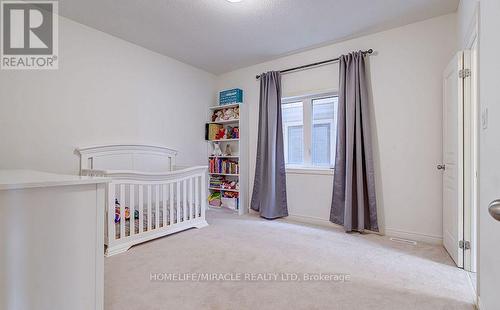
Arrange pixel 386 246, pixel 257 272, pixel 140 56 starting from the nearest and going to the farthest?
pixel 257 272
pixel 386 246
pixel 140 56

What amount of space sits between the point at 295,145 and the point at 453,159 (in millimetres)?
1837

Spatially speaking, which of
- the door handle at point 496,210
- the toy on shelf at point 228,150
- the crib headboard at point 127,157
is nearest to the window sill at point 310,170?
the toy on shelf at point 228,150

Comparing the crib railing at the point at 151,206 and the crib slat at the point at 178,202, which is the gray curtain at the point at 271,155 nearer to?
the crib railing at the point at 151,206

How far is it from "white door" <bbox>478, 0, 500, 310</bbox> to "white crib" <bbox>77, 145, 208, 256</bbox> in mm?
2511

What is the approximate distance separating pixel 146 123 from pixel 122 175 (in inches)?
45.7

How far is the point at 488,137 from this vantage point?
1188mm

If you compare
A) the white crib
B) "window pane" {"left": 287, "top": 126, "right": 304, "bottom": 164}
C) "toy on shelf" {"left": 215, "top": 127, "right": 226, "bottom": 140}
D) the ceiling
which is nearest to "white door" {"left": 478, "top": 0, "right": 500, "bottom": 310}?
the ceiling

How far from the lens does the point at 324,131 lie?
3.27 metres

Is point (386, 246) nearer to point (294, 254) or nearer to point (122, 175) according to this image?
point (294, 254)

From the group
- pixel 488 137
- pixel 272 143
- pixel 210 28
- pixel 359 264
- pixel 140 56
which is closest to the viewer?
pixel 488 137

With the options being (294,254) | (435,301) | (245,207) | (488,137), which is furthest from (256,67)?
(435,301)

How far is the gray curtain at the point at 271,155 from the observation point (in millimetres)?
3406

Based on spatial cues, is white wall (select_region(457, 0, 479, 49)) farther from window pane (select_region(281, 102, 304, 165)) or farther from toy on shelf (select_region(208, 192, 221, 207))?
toy on shelf (select_region(208, 192, 221, 207))

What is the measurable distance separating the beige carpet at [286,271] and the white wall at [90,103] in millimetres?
1326
